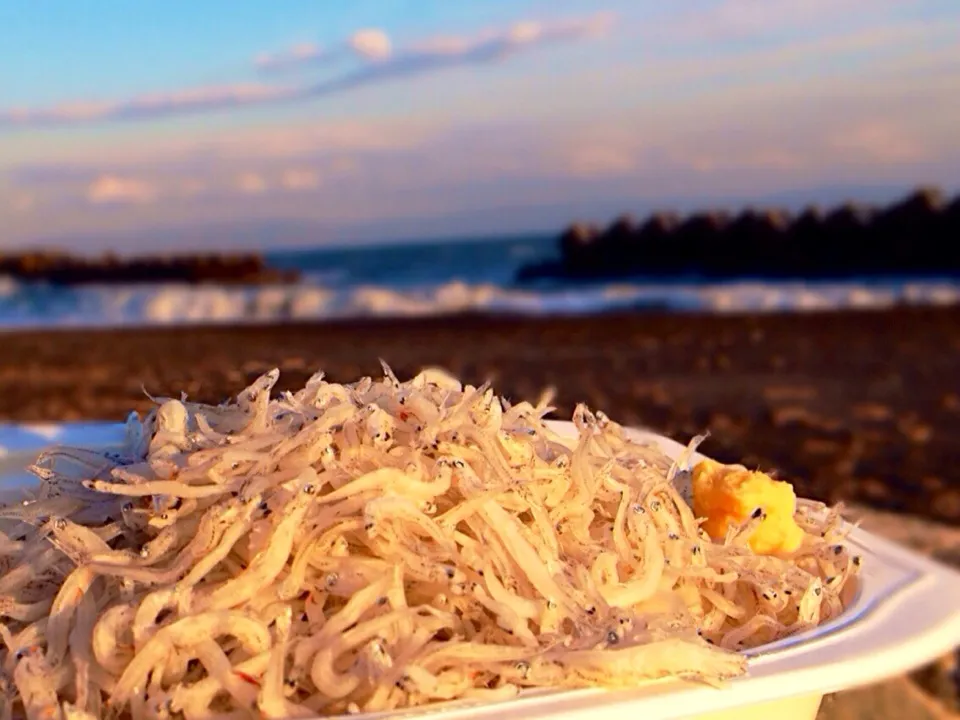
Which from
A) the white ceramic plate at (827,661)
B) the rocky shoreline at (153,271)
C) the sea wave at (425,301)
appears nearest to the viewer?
the white ceramic plate at (827,661)

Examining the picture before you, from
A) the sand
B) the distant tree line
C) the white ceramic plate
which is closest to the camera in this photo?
the white ceramic plate

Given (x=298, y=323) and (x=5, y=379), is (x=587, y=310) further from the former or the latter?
(x=5, y=379)

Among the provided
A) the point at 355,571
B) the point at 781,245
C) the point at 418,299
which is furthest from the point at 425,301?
the point at 355,571

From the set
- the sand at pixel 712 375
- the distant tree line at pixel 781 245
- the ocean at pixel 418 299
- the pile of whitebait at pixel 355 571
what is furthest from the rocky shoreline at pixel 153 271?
the pile of whitebait at pixel 355 571

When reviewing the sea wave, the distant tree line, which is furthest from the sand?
the distant tree line

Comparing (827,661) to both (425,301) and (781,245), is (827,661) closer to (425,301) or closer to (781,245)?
(425,301)

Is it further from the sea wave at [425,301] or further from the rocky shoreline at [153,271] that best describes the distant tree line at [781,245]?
the rocky shoreline at [153,271]

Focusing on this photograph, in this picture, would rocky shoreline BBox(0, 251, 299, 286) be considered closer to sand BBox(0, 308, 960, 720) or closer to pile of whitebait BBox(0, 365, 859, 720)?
sand BBox(0, 308, 960, 720)
